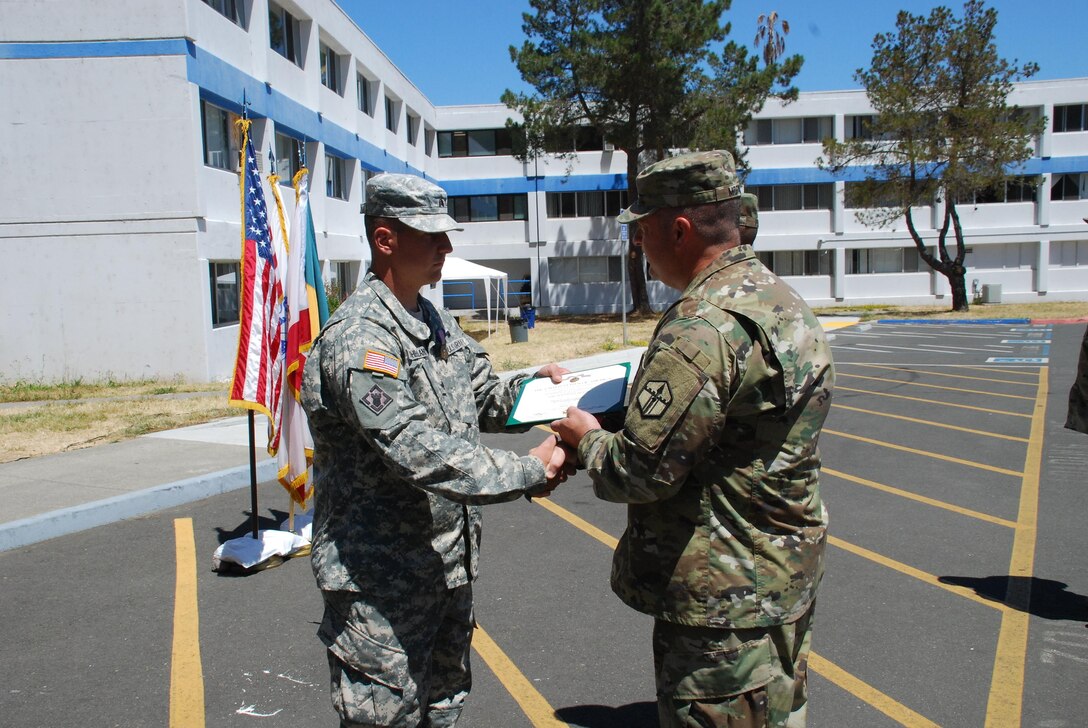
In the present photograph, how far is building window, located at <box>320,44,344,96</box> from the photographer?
26172 millimetres

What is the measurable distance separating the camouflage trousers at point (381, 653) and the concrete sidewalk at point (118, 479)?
450 cm

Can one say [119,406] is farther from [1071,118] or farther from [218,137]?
[1071,118]

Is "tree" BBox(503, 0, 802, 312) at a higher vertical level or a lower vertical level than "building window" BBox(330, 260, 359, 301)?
higher

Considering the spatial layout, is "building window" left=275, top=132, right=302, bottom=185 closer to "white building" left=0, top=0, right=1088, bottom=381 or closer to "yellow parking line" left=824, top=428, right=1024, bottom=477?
"white building" left=0, top=0, right=1088, bottom=381

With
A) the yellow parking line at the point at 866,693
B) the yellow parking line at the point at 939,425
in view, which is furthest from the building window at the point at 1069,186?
the yellow parking line at the point at 866,693

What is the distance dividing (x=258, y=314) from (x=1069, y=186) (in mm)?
44416

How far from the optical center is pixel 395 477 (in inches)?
100

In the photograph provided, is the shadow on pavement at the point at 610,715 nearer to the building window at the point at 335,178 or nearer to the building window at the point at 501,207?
the building window at the point at 335,178

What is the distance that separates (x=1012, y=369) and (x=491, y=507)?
41.7ft

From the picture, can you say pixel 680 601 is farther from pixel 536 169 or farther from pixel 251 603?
pixel 536 169

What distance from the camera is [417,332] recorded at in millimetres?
2678

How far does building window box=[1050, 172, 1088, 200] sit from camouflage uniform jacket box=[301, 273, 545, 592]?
45.4 metres

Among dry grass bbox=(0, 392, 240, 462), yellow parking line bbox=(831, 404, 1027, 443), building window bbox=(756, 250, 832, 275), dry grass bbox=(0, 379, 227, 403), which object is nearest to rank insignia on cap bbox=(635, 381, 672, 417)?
yellow parking line bbox=(831, 404, 1027, 443)

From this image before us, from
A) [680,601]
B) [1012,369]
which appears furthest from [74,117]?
[1012,369]
